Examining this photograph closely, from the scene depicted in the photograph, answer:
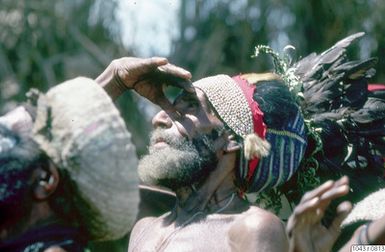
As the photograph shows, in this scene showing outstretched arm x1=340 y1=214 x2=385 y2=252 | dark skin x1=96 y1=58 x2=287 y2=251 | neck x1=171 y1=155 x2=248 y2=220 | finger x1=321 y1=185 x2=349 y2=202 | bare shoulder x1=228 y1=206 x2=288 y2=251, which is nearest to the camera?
finger x1=321 y1=185 x2=349 y2=202

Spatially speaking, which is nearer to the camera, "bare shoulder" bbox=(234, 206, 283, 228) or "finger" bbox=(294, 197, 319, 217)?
"finger" bbox=(294, 197, 319, 217)

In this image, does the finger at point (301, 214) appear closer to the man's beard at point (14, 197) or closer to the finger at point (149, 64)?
the man's beard at point (14, 197)

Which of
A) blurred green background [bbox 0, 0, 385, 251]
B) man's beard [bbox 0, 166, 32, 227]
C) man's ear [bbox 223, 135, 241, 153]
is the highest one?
man's beard [bbox 0, 166, 32, 227]

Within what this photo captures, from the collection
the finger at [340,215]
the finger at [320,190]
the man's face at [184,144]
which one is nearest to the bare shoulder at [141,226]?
the man's face at [184,144]

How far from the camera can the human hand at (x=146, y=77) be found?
167 inches

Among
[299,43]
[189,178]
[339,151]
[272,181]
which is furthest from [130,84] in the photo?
[299,43]

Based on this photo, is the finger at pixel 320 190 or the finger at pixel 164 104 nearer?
the finger at pixel 320 190

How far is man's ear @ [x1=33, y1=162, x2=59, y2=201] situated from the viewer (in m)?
2.79

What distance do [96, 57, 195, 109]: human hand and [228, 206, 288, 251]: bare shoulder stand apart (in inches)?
27.6

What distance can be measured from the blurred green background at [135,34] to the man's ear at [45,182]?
621 centimetres

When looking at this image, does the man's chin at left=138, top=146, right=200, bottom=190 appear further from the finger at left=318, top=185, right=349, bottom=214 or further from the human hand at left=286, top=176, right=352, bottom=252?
the finger at left=318, top=185, right=349, bottom=214

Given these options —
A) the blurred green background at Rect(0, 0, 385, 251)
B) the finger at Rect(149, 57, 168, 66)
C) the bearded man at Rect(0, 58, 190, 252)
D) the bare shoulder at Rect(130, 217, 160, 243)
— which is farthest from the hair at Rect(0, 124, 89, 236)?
the blurred green background at Rect(0, 0, 385, 251)

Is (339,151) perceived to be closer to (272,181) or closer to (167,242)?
(272,181)

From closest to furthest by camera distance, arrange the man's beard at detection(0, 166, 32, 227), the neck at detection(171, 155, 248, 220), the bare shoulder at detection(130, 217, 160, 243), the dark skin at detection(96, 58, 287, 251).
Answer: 1. the man's beard at detection(0, 166, 32, 227)
2. the dark skin at detection(96, 58, 287, 251)
3. the neck at detection(171, 155, 248, 220)
4. the bare shoulder at detection(130, 217, 160, 243)
